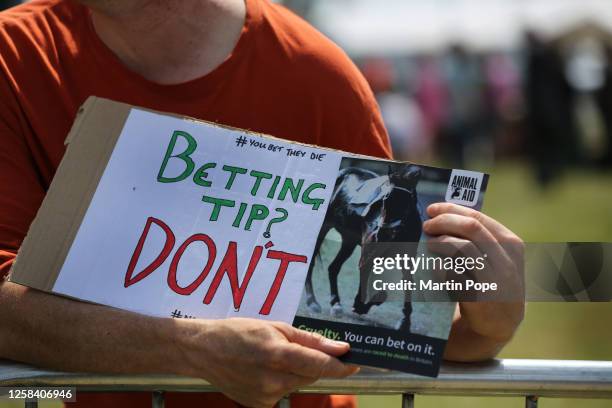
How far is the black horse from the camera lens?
1.70 meters

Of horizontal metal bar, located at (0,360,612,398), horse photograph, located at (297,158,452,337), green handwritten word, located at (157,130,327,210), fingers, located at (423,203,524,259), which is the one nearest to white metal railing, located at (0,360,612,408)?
horizontal metal bar, located at (0,360,612,398)

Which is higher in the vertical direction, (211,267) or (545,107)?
(545,107)

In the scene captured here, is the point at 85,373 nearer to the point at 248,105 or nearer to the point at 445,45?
the point at 248,105

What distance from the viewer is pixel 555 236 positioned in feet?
30.3

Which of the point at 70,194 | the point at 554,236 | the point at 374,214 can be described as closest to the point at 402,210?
the point at 374,214

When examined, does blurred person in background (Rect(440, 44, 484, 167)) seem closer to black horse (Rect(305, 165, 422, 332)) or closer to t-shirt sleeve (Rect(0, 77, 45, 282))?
t-shirt sleeve (Rect(0, 77, 45, 282))

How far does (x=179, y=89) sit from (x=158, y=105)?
0.06m

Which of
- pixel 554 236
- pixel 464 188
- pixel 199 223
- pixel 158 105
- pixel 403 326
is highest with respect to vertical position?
pixel 554 236

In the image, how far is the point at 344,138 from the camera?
2160 millimetres

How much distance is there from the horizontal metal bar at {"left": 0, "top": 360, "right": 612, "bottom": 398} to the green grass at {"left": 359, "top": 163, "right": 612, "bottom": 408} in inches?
129

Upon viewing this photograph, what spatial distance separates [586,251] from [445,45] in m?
21.0

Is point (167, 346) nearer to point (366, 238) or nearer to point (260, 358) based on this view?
point (260, 358)

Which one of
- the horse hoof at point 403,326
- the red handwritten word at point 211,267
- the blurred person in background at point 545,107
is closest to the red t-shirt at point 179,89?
the red handwritten word at point 211,267

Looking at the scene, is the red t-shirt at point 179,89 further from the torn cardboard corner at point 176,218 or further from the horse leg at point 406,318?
the horse leg at point 406,318
